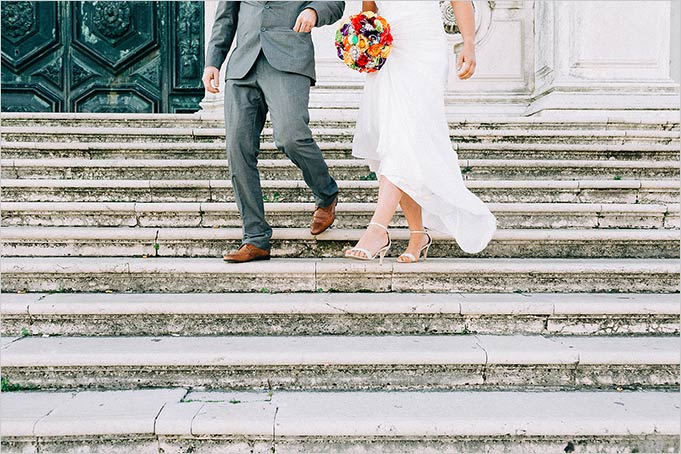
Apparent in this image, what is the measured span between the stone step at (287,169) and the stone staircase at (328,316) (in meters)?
0.02

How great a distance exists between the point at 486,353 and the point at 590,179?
2.26 metres

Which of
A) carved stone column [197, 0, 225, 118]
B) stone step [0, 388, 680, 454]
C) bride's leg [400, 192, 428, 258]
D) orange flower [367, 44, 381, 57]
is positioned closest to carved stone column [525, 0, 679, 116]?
bride's leg [400, 192, 428, 258]

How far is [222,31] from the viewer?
3027mm

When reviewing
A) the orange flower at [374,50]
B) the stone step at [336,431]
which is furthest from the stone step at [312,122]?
the stone step at [336,431]

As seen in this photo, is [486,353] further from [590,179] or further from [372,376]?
[590,179]

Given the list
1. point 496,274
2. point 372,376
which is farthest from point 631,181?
point 372,376

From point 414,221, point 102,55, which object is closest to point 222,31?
point 414,221

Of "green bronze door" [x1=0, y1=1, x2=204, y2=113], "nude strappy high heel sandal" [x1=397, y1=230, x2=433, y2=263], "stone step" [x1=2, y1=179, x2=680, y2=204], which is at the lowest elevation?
"nude strappy high heel sandal" [x1=397, y1=230, x2=433, y2=263]

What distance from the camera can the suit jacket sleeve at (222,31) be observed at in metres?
2.99

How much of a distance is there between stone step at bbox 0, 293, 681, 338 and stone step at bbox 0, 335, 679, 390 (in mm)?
253

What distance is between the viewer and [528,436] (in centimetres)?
188

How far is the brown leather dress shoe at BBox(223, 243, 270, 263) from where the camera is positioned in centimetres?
283

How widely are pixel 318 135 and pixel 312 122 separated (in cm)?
44

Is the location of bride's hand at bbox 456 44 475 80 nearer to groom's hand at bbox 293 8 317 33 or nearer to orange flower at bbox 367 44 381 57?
orange flower at bbox 367 44 381 57
